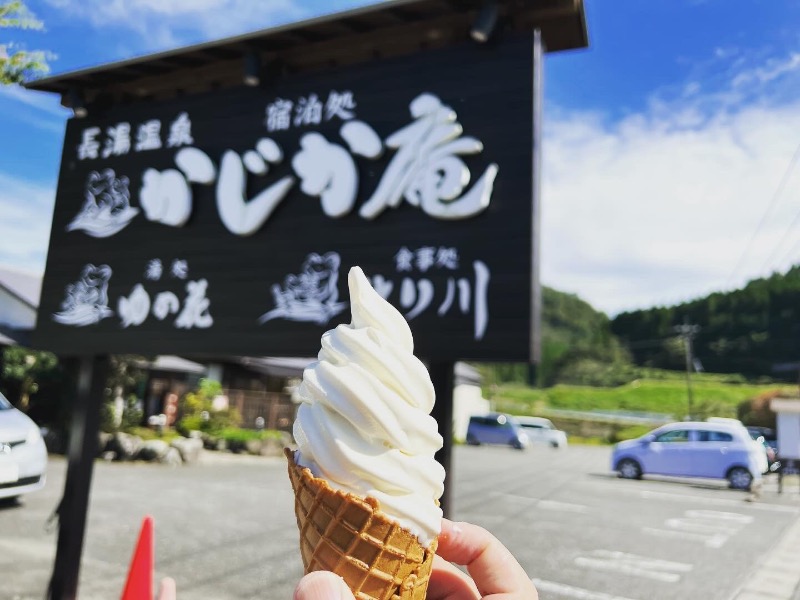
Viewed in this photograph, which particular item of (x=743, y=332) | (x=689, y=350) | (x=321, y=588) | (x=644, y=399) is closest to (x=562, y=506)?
(x=321, y=588)

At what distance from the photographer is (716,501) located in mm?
12258

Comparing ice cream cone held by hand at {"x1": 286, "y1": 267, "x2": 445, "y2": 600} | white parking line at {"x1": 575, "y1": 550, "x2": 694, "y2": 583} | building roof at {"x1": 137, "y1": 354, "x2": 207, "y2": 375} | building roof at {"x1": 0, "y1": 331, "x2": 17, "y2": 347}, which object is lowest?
white parking line at {"x1": 575, "y1": 550, "x2": 694, "y2": 583}

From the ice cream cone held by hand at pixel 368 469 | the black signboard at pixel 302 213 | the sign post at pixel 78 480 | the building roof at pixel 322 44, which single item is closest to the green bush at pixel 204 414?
the sign post at pixel 78 480

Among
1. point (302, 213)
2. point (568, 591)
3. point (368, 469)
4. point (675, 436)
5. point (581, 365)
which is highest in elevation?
point (581, 365)

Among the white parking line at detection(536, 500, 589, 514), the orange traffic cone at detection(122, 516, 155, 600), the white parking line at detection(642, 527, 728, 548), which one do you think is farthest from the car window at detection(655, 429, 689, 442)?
the orange traffic cone at detection(122, 516, 155, 600)

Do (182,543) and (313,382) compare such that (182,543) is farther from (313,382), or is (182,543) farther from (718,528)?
(718,528)

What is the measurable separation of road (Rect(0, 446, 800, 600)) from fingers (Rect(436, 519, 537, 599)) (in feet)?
13.8

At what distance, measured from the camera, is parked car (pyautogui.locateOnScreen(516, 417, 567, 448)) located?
1147 inches

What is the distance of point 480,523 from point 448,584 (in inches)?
311

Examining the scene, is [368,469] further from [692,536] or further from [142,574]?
[692,536]

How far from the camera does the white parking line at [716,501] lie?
11.6 meters

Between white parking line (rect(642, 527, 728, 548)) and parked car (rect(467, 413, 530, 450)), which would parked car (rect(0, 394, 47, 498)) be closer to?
white parking line (rect(642, 527, 728, 548))

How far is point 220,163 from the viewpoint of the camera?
3.85 m

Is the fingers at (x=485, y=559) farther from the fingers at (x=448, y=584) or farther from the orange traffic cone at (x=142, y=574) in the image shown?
the orange traffic cone at (x=142, y=574)
